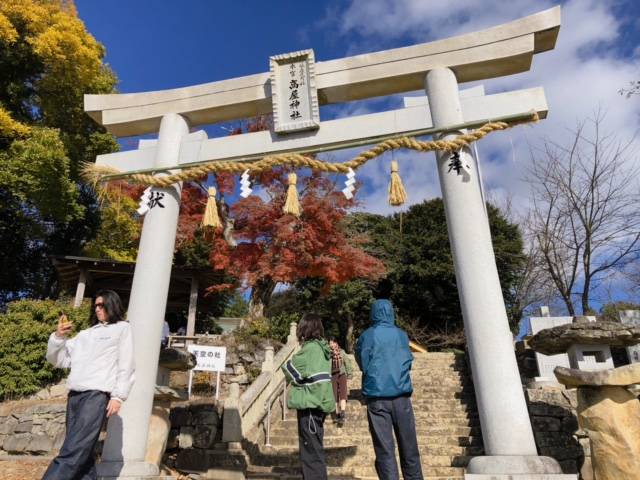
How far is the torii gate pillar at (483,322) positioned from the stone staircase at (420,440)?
1.49 meters

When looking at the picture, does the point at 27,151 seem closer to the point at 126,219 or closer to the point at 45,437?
the point at 126,219

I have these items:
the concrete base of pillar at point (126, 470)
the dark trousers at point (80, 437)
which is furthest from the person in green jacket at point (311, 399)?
the concrete base of pillar at point (126, 470)

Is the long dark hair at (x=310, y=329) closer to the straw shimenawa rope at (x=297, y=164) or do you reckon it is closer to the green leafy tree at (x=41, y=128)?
the straw shimenawa rope at (x=297, y=164)

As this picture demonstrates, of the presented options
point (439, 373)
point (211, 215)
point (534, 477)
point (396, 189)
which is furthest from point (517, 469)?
point (439, 373)

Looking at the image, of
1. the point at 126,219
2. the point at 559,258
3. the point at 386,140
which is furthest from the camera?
the point at 126,219

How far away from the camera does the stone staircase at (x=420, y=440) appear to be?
5.26 metres

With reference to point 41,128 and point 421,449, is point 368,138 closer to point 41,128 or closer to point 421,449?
point 421,449

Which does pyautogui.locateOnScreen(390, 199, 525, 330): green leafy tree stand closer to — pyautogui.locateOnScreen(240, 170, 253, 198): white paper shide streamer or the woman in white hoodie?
pyautogui.locateOnScreen(240, 170, 253, 198): white paper shide streamer

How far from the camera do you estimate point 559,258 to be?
39.6ft

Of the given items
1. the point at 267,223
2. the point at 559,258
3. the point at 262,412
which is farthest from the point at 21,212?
the point at 559,258

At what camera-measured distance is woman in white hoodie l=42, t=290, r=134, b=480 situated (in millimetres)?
2680

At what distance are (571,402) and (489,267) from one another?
307cm

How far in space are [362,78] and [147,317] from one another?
3.56 meters

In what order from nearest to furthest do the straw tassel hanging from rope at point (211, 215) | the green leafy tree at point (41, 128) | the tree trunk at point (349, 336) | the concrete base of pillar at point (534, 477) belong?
the concrete base of pillar at point (534, 477)
the straw tassel hanging from rope at point (211, 215)
the green leafy tree at point (41, 128)
the tree trunk at point (349, 336)
